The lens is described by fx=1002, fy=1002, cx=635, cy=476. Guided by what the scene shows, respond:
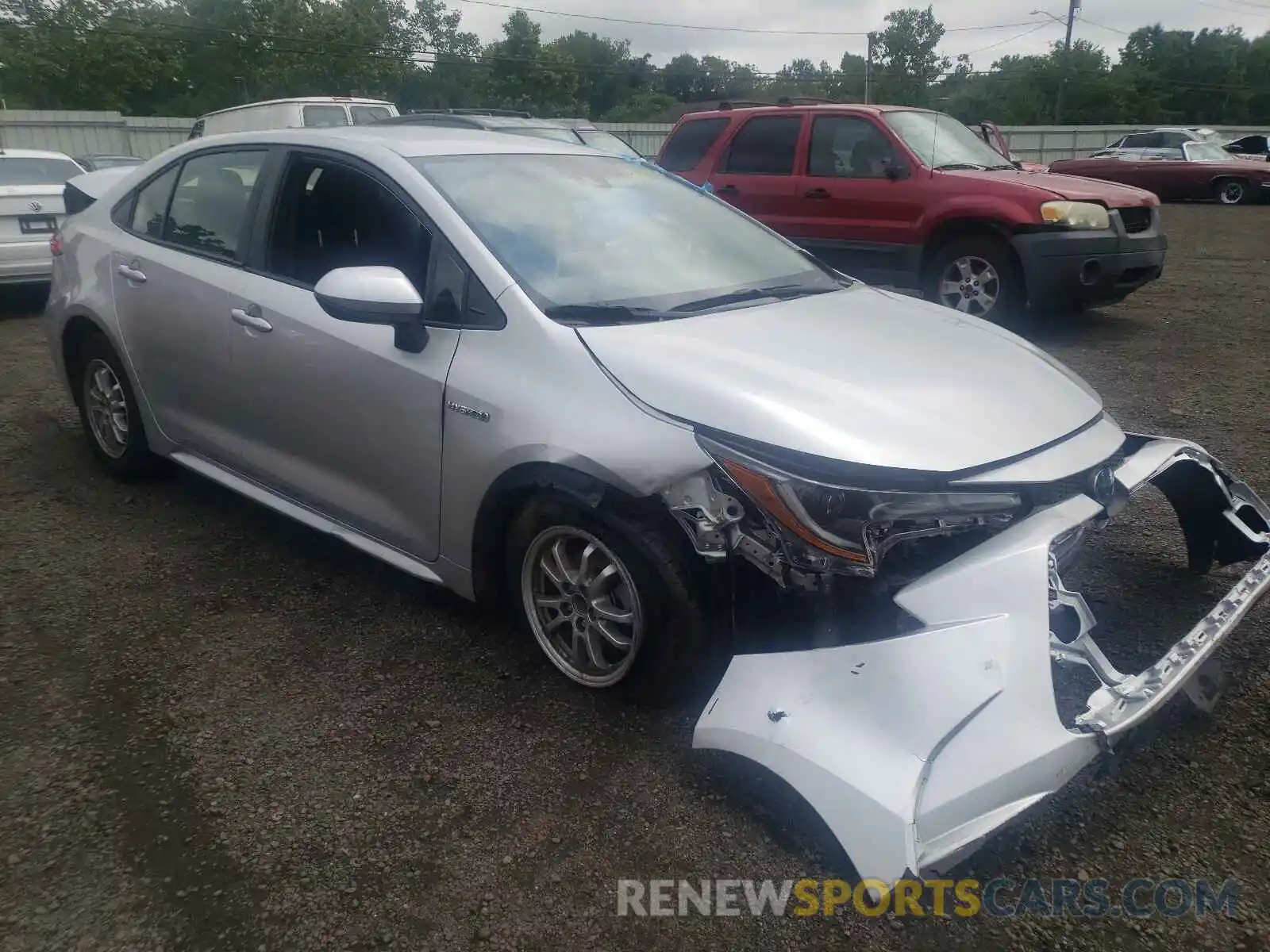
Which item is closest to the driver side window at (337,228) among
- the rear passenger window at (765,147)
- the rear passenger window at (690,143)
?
the rear passenger window at (765,147)

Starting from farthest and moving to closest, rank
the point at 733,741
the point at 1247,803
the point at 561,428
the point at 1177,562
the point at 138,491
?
the point at 138,491 < the point at 1177,562 < the point at 561,428 < the point at 1247,803 < the point at 733,741

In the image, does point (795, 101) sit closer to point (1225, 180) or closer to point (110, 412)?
point (110, 412)

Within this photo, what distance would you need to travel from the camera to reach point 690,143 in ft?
31.9

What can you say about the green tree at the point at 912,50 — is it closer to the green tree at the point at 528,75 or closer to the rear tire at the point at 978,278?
the green tree at the point at 528,75

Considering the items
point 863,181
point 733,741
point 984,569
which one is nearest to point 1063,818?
point 984,569

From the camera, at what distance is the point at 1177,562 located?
12.2 ft

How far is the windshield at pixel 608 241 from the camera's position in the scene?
122 inches

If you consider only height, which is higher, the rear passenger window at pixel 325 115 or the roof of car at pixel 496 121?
the rear passenger window at pixel 325 115

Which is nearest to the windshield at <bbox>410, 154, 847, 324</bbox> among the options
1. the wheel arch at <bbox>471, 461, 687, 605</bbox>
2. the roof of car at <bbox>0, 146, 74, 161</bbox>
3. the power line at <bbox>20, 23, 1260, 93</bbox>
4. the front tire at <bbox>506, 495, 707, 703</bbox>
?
the wheel arch at <bbox>471, 461, 687, 605</bbox>

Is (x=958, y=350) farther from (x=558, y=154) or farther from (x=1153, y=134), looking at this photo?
(x=1153, y=134)

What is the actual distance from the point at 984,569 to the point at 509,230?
1.81 m

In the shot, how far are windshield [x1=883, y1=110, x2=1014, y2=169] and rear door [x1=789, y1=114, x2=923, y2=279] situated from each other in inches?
8.7

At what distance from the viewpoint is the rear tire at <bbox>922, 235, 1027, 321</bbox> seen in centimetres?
758

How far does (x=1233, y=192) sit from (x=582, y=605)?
827 inches
